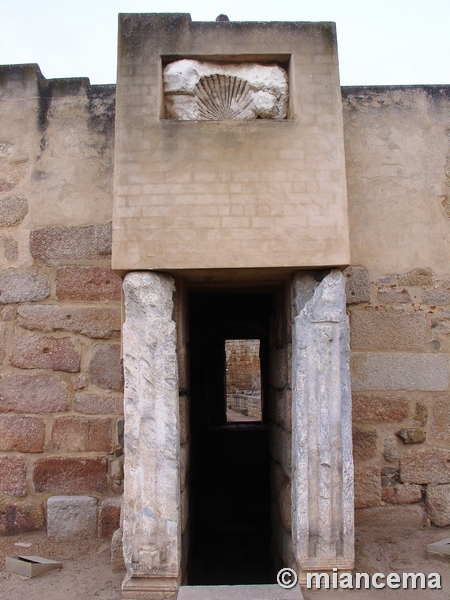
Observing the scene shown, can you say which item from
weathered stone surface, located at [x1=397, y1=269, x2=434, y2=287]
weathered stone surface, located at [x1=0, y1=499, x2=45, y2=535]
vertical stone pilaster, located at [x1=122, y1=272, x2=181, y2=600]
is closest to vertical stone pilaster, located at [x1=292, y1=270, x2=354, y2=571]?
vertical stone pilaster, located at [x1=122, y1=272, x2=181, y2=600]

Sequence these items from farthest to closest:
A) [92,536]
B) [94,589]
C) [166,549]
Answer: [92,536] < [94,589] < [166,549]

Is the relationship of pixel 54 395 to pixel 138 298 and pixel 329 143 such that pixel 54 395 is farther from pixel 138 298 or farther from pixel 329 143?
pixel 329 143

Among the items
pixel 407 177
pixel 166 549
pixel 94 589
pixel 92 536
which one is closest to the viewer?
pixel 166 549

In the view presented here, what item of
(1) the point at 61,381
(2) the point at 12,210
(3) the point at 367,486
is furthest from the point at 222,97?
(3) the point at 367,486

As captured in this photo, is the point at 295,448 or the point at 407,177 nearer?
the point at 295,448

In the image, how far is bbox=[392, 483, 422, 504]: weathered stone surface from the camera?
127 inches

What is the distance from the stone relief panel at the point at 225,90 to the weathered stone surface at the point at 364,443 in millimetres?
1958

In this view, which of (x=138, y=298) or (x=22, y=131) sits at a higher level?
(x=22, y=131)

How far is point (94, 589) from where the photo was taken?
2.60 m

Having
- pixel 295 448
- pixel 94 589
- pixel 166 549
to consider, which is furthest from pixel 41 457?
pixel 295 448

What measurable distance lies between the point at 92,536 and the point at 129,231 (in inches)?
76.4

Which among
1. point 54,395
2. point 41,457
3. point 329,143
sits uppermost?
point 329,143

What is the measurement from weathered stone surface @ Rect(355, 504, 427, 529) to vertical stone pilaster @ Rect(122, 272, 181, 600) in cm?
131

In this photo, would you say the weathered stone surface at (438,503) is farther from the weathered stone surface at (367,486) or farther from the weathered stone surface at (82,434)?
the weathered stone surface at (82,434)
